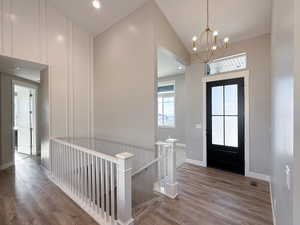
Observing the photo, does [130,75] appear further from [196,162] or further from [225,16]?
[196,162]

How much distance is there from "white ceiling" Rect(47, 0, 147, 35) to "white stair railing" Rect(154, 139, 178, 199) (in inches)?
117

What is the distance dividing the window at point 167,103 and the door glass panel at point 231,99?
3.34 meters

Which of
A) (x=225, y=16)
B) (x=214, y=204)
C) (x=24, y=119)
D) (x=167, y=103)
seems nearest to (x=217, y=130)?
(x=214, y=204)

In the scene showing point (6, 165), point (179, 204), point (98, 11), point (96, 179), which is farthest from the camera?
point (6, 165)

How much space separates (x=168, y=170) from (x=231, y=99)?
235cm

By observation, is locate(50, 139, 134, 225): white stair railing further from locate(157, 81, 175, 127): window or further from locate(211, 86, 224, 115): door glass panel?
locate(157, 81, 175, 127): window

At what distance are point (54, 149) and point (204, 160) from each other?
376cm

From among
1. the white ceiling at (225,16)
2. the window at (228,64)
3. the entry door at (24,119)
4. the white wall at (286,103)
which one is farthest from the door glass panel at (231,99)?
the entry door at (24,119)

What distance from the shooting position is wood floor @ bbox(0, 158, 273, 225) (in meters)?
2.01

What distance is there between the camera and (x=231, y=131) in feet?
11.7

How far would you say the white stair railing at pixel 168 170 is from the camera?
259 centimetres

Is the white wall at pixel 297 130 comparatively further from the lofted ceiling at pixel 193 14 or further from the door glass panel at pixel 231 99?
the door glass panel at pixel 231 99

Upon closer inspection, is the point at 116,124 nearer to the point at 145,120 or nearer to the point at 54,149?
the point at 145,120

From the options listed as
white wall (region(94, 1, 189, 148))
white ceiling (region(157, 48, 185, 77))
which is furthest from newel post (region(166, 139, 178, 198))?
white ceiling (region(157, 48, 185, 77))
